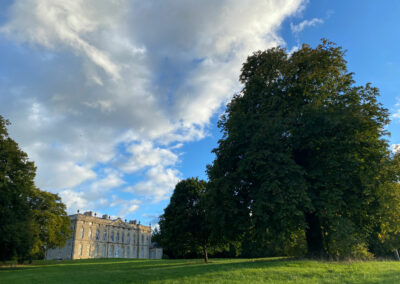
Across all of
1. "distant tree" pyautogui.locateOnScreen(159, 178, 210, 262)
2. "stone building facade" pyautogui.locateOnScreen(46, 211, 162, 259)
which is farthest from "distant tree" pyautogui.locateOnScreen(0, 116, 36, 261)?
"stone building facade" pyautogui.locateOnScreen(46, 211, 162, 259)

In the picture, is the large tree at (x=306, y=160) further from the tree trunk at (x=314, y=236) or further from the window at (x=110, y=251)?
the window at (x=110, y=251)

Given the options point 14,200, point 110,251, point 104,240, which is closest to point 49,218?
point 14,200

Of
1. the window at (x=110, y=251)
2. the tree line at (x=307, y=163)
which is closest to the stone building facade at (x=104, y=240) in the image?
the window at (x=110, y=251)

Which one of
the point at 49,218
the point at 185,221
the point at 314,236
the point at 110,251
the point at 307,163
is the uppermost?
the point at 49,218

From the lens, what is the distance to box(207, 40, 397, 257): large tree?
16656 millimetres

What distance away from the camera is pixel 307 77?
809 inches

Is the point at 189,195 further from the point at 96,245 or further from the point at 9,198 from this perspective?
the point at 96,245

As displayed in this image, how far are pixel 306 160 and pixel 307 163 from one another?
0.71 ft

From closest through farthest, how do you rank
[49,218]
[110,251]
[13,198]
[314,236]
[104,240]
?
[314,236]
[13,198]
[49,218]
[104,240]
[110,251]

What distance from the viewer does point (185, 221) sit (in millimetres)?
29062

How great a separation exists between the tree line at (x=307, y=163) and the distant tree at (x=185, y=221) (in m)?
9.14

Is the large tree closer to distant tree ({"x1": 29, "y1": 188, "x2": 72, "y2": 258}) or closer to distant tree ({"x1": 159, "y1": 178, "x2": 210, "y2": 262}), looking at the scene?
distant tree ({"x1": 159, "y1": 178, "x2": 210, "y2": 262})

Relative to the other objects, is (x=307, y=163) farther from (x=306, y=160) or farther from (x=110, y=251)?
(x=110, y=251)

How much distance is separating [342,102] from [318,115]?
3104mm
